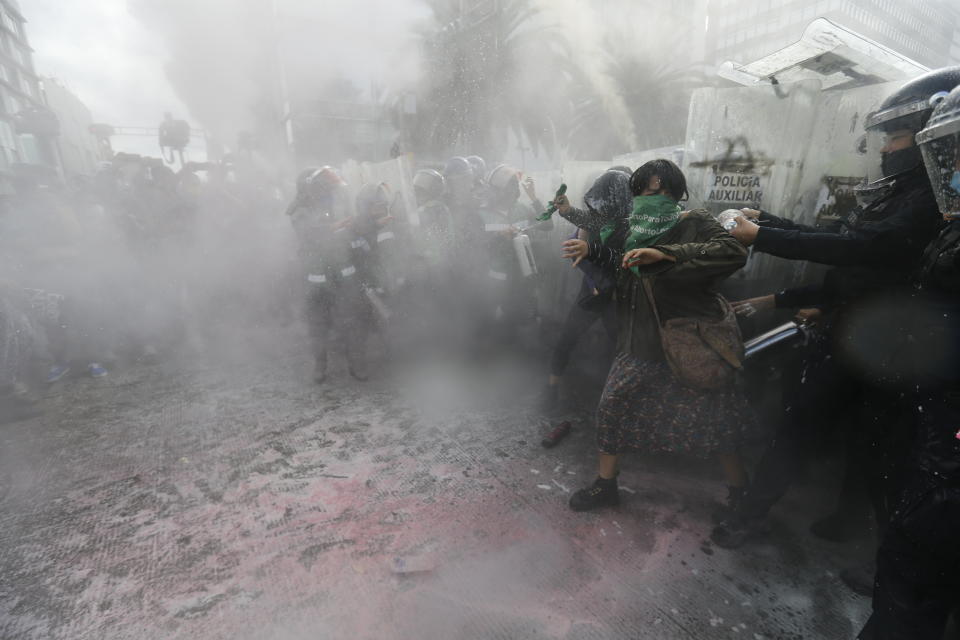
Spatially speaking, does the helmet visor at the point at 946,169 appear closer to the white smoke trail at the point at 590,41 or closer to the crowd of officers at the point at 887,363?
the crowd of officers at the point at 887,363

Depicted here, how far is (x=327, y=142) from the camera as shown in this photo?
29031 millimetres

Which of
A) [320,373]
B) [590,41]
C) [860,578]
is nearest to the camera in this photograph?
[860,578]

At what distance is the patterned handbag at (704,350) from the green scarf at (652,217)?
0.74ft

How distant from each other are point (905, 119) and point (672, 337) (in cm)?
130

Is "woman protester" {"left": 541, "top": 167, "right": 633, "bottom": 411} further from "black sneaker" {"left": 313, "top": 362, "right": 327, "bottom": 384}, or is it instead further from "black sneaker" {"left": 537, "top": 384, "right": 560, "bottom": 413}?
"black sneaker" {"left": 313, "top": 362, "right": 327, "bottom": 384}

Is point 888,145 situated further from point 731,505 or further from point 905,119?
point 731,505

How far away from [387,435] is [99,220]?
21.9 feet

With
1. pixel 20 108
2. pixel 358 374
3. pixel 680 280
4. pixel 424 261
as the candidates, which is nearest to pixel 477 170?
pixel 424 261

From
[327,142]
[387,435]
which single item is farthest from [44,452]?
[327,142]

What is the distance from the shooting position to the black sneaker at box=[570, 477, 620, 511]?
8.87 feet

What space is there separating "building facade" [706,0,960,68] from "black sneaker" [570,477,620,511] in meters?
38.3

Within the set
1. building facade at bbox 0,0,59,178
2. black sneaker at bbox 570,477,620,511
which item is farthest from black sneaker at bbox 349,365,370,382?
building facade at bbox 0,0,59,178

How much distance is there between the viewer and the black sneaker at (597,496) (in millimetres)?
2703

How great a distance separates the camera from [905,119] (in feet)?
6.43
